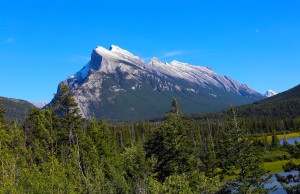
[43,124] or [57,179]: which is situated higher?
[43,124]

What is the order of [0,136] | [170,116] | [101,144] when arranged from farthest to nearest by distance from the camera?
1. [101,144]
2. [170,116]
3. [0,136]

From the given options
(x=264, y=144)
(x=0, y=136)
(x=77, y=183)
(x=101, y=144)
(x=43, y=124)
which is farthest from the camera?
(x=264, y=144)

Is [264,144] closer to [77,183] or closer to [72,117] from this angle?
[72,117]

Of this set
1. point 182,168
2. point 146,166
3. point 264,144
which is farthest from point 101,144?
point 264,144

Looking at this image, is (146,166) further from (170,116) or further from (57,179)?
(57,179)

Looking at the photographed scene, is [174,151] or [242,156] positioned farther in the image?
[174,151]

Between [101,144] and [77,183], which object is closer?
[77,183]

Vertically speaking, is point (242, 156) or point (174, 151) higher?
point (174, 151)

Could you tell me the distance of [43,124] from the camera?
647 inches

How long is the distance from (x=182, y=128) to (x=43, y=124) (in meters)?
41.1

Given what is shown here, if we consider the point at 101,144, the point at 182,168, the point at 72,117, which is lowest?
the point at 182,168

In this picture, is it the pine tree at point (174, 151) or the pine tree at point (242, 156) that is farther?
the pine tree at point (174, 151)

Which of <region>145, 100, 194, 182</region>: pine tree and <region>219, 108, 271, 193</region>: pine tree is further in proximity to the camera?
<region>145, 100, 194, 182</region>: pine tree

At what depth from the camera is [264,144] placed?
14688 centimetres
